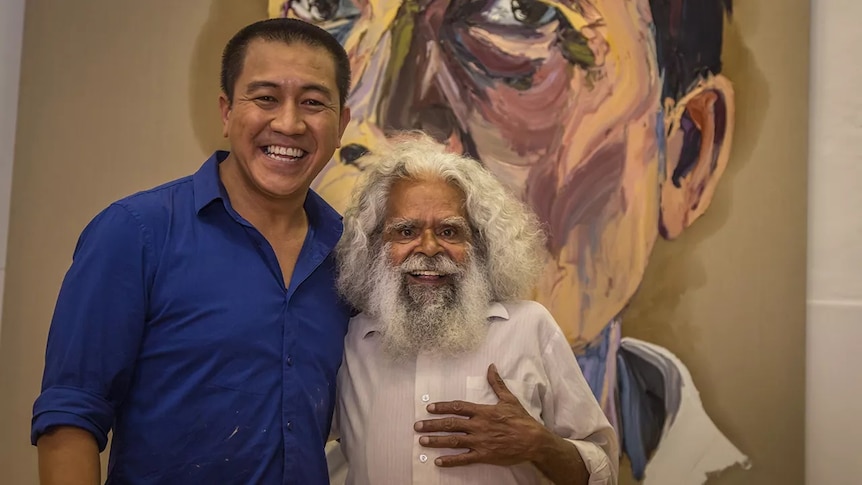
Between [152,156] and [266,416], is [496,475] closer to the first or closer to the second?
[266,416]

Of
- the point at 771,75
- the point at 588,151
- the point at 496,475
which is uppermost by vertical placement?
the point at 771,75

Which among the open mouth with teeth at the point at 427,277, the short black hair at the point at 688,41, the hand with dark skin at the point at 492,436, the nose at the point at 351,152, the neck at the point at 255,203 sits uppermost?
the short black hair at the point at 688,41

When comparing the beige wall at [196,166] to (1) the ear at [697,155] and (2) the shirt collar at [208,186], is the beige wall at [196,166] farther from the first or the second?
(2) the shirt collar at [208,186]

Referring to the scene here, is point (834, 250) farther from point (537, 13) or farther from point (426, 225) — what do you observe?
point (426, 225)

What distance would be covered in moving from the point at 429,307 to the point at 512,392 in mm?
291

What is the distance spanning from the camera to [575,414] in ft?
6.03

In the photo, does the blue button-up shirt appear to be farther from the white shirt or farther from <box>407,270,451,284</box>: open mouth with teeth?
<box>407,270,451,284</box>: open mouth with teeth

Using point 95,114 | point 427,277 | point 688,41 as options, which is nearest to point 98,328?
point 427,277

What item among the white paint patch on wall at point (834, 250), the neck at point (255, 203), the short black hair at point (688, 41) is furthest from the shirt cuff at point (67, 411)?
the white paint patch on wall at point (834, 250)

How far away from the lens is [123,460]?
1488 millimetres

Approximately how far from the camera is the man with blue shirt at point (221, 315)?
139cm

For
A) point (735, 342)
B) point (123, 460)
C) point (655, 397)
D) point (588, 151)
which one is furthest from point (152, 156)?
point (735, 342)

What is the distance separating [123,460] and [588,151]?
1568mm

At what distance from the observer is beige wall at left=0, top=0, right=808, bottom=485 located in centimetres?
224
